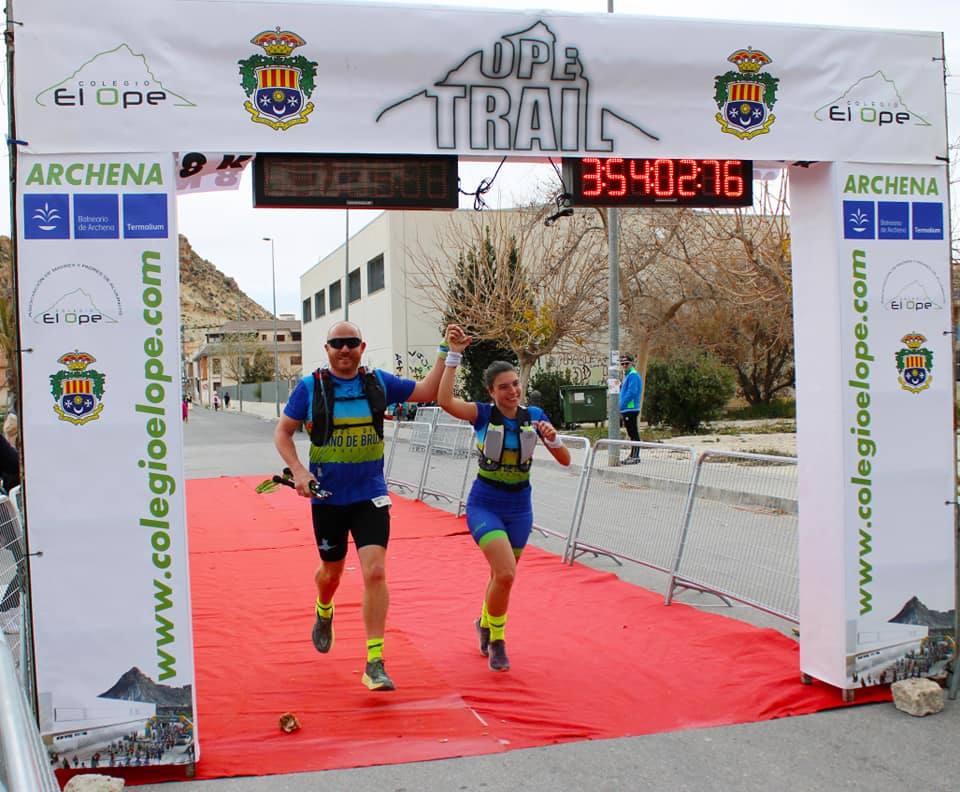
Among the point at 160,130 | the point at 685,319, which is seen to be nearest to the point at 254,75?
the point at 160,130

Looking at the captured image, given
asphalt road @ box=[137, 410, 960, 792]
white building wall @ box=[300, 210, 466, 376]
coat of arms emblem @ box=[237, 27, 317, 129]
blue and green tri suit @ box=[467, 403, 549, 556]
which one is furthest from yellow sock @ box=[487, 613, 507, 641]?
Result: white building wall @ box=[300, 210, 466, 376]

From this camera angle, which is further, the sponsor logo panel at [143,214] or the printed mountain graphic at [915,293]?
the printed mountain graphic at [915,293]

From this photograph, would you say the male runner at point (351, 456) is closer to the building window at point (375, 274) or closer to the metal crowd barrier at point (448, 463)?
the metal crowd barrier at point (448, 463)

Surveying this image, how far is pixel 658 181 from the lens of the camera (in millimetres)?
5309

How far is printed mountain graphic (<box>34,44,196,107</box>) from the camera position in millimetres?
4426

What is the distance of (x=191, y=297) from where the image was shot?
7028 inches

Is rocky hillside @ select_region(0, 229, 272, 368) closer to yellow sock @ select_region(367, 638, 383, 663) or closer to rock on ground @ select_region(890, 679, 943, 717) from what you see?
yellow sock @ select_region(367, 638, 383, 663)

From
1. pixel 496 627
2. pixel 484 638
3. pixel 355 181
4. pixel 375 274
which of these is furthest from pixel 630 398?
pixel 375 274

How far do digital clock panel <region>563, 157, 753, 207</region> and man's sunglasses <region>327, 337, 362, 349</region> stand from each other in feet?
4.78

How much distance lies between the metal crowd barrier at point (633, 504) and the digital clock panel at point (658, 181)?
3.00 metres

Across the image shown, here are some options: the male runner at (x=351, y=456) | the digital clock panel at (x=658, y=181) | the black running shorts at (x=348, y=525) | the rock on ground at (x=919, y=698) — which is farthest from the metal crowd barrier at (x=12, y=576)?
the rock on ground at (x=919, y=698)

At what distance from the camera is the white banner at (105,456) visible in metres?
4.43

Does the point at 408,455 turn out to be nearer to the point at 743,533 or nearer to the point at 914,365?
the point at 743,533

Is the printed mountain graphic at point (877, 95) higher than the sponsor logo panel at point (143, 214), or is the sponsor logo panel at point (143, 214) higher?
the printed mountain graphic at point (877, 95)
